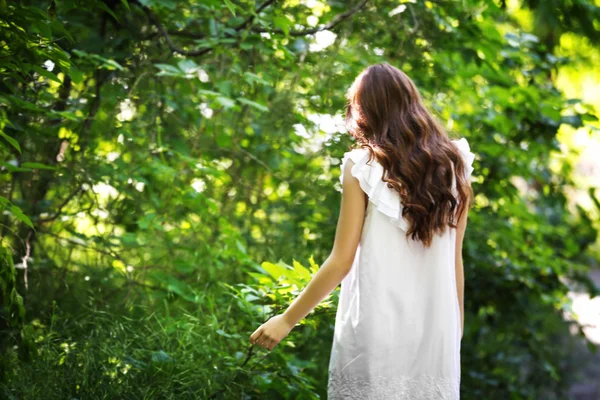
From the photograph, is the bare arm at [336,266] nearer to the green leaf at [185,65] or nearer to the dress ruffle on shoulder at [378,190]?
the dress ruffle on shoulder at [378,190]

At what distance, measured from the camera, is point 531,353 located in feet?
18.6

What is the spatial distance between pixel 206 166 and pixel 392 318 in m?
1.49

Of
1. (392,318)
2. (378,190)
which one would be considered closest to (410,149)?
(378,190)

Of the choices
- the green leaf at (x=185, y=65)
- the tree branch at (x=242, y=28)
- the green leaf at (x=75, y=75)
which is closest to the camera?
the green leaf at (x=75, y=75)

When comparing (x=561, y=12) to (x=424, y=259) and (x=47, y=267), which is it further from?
(x=47, y=267)

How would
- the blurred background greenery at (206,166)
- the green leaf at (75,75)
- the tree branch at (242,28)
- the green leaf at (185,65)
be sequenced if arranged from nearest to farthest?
the blurred background greenery at (206,166) → the green leaf at (75,75) → the green leaf at (185,65) → the tree branch at (242,28)

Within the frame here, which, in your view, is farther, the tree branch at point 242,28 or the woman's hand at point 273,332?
the tree branch at point 242,28

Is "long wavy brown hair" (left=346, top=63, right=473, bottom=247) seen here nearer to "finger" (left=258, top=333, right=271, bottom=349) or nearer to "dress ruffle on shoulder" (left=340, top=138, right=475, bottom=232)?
"dress ruffle on shoulder" (left=340, top=138, right=475, bottom=232)

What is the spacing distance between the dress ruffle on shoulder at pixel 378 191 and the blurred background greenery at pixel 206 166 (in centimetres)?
50

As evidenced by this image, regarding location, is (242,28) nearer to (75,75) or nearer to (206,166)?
(206,166)

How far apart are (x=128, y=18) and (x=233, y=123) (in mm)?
830

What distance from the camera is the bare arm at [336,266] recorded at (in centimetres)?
208

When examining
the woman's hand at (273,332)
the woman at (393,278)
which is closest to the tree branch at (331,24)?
the woman at (393,278)

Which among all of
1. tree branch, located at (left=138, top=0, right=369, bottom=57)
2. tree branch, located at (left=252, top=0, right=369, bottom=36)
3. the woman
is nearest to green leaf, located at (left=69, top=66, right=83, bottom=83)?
tree branch, located at (left=138, top=0, right=369, bottom=57)
